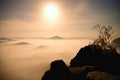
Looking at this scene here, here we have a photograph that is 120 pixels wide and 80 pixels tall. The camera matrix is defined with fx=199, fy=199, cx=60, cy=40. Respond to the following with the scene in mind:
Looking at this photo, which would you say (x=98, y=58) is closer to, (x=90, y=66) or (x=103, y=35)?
(x=90, y=66)

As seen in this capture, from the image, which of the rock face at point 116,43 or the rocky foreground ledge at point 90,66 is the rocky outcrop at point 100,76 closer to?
the rocky foreground ledge at point 90,66

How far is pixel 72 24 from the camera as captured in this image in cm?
441

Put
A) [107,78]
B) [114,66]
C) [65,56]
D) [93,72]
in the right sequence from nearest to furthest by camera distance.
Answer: [107,78], [93,72], [114,66], [65,56]

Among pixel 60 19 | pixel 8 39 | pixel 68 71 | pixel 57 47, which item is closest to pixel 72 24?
pixel 60 19

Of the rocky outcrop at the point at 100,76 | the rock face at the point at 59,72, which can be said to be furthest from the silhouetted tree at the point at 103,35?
the rock face at the point at 59,72

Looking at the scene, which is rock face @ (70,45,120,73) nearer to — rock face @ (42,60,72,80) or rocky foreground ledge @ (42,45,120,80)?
rocky foreground ledge @ (42,45,120,80)

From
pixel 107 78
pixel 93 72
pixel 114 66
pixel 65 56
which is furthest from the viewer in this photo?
pixel 65 56

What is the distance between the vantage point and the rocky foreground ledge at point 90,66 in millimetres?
3593

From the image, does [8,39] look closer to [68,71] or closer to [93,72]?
[68,71]

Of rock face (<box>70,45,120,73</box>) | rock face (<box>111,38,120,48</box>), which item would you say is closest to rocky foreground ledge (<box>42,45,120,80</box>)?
rock face (<box>70,45,120,73</box>)

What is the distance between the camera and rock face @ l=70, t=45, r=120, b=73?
12.7 feet

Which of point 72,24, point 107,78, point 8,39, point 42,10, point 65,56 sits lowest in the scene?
point 107,78

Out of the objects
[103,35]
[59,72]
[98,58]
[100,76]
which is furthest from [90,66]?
[103,35]

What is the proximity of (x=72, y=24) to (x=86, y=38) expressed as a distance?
0.44 meters
